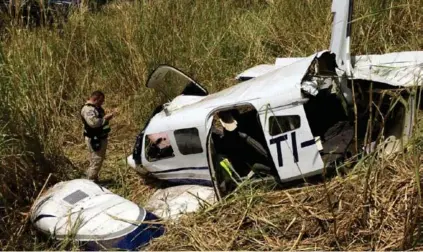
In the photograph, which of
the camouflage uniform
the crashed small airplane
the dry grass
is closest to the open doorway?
the crashed small airplane

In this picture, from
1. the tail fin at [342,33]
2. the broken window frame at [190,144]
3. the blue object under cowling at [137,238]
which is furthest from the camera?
the tail fin at [342,33]

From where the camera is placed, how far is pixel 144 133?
5.96 m

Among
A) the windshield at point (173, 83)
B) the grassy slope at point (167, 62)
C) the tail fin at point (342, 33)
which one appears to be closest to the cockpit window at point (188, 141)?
the grassy slope at point (167, 62)

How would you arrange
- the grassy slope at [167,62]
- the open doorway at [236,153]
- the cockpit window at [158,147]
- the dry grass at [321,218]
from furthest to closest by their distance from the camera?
the cockpit window at [158,147]
the open doorway at [236,153]
the grassy slope at [167,62]
the dry grass at [321,218]

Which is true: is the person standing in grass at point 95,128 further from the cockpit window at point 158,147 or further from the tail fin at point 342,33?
the tail fin at point 342,33

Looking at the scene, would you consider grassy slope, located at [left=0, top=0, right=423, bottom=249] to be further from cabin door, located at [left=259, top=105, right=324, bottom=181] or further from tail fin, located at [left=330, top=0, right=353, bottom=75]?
tail fin, located at [left=330, top=0, right=353, bottom=75]

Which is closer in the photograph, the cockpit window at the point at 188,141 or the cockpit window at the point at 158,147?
the cockpit window at the point at 188,141

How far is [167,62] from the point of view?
8609 mm

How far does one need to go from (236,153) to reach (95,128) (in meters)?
1.58

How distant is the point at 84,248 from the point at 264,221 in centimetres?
153

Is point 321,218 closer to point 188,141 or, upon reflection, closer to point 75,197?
point 188,141

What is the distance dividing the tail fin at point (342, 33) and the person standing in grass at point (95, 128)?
254 cm

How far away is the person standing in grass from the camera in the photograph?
5.98 metres

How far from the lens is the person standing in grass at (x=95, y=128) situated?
19.6 feet
